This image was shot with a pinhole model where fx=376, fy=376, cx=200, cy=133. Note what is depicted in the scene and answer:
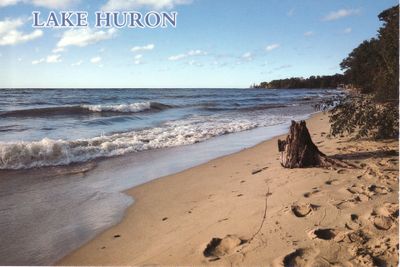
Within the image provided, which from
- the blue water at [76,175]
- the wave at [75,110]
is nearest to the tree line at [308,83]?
the wave at [75,110]

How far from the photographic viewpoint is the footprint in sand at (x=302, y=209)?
406cm

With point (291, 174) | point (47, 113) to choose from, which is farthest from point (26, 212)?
point (47, 113)

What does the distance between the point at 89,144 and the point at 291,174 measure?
5720mm

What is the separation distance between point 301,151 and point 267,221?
236cm

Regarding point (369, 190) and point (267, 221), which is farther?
point (369, 190)

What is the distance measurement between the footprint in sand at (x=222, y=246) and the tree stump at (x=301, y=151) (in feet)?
8.78

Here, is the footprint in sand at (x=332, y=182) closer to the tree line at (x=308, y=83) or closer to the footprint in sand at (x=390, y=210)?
the footprint in sand at (x=390, y=210)

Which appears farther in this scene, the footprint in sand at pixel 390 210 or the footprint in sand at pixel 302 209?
the footprint in sand at pixel 302 209

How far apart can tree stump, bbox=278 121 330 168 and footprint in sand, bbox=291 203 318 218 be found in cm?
177

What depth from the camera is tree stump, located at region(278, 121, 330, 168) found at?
5980 millimetres

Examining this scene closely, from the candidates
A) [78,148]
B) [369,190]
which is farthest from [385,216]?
[78,148]

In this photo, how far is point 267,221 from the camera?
398 cm

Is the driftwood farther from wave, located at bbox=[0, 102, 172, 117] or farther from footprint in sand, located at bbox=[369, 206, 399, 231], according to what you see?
wave, located at bbox=[0, 102, 172, 117]

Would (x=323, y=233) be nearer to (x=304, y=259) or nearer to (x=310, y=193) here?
(x=304, y=259)
